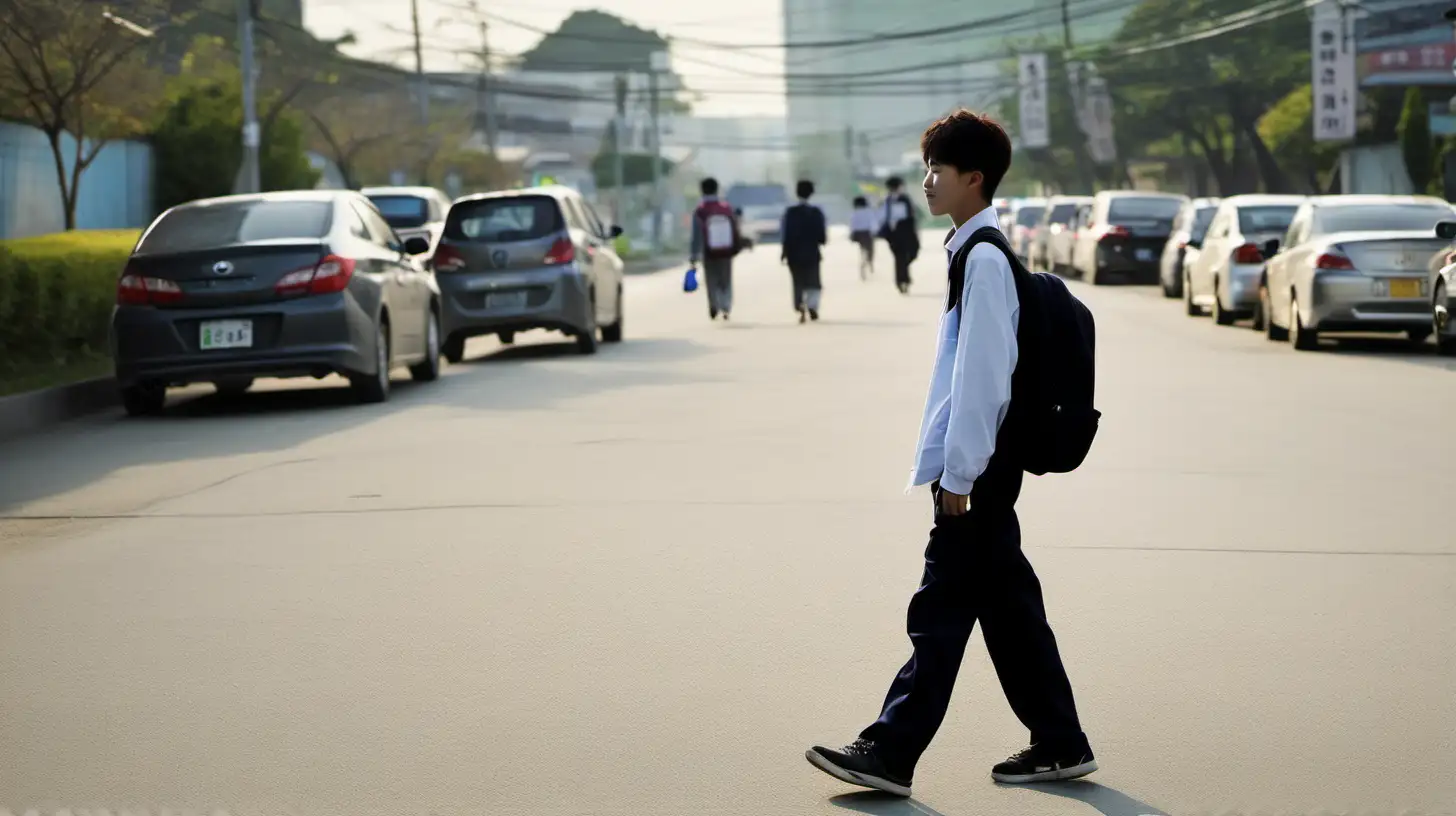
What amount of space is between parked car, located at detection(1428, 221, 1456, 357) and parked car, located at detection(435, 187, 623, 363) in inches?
303

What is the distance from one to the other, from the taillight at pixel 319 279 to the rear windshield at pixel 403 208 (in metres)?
11.4

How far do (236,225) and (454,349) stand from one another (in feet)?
19.2

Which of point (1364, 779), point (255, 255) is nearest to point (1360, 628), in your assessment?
point (1364, 779)

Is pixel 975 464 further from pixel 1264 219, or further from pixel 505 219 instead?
pixel 1264 219

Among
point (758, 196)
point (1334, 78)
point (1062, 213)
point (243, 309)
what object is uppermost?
point (1334, 78)

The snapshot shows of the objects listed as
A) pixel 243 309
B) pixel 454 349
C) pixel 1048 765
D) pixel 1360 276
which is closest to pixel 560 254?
pixel 454 349

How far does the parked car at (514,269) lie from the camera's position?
22156 mm

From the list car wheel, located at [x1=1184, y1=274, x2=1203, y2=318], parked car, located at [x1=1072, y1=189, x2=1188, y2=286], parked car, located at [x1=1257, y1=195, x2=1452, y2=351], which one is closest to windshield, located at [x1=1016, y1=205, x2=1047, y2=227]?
parked car, located at [x1=1072, y1=189, x2=1188, y2=286]

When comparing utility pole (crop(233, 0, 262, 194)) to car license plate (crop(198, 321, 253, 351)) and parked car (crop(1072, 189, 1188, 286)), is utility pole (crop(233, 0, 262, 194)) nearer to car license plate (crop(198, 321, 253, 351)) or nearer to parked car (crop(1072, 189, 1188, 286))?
parked car (crop(1072, 189, 1188, 286))

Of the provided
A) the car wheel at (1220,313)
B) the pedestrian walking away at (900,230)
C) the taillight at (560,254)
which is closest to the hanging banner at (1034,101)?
the pedestrian walking away at (900,230)

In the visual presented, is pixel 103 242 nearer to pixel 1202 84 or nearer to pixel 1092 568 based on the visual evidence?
pixel 1092 568

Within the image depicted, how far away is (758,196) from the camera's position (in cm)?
10281

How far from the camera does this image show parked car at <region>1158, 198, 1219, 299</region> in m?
31.4

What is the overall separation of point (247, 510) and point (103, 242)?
1221 cm
